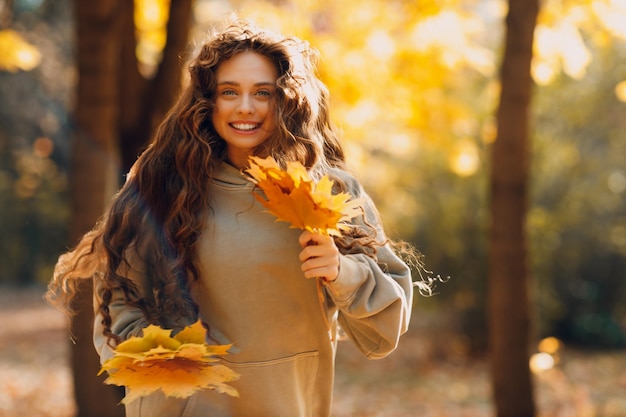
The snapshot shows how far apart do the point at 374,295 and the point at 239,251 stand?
41cm

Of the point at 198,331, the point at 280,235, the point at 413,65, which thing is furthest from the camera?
the point at 413,65

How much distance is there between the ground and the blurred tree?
165 cm

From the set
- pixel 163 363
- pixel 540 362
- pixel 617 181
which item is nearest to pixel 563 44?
pixel 540 362

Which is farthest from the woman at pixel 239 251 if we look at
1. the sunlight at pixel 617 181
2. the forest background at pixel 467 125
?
the sunlight at pixel 617 181

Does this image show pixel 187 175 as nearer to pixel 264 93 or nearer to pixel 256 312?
pixel 264 93

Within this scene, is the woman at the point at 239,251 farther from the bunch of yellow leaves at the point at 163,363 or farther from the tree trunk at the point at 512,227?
the tree trunk at the point at 512,227

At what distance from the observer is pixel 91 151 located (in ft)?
17.3

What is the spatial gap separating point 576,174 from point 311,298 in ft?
26.6

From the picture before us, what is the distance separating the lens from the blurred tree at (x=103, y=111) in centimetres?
510

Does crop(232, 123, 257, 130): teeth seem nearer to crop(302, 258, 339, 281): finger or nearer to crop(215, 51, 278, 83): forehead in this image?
crop(215, 51, 278, 83): forehead

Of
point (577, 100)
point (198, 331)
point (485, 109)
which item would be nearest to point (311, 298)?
point (198, 331)

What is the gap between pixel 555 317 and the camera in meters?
9.88

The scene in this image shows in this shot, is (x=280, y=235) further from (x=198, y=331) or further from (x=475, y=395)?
(x=475, y=395)

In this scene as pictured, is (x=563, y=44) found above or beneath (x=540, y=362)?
above
